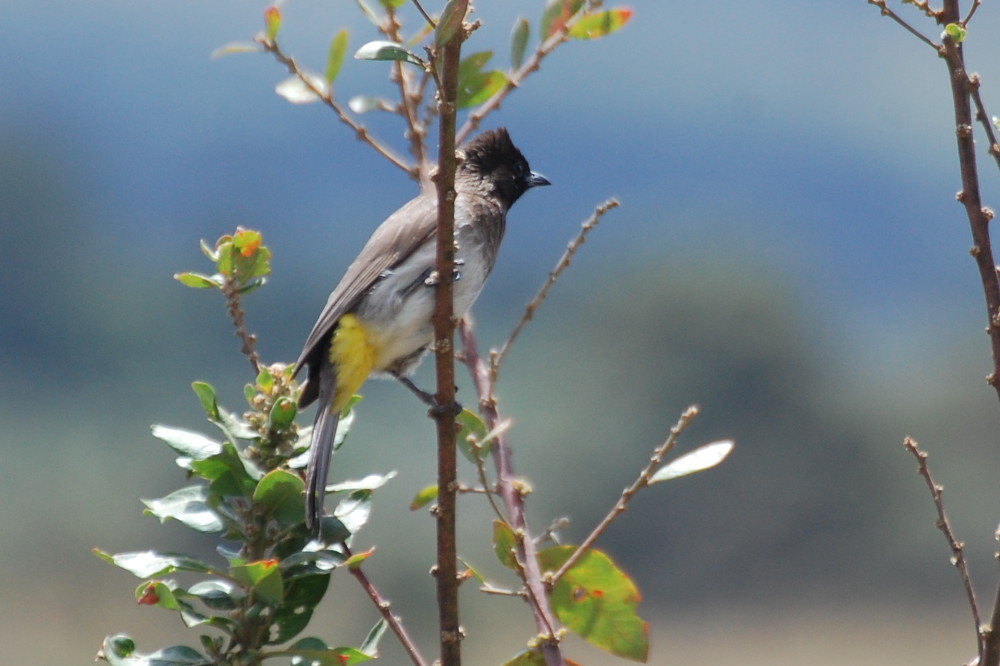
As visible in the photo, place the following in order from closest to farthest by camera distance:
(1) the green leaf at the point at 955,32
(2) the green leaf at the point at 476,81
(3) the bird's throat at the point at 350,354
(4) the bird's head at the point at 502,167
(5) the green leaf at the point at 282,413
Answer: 1. (1) the green leaf at the point at 955,32
2. (5) the green leaf at the point at 282,413
3. (2) the green leaf at the point at 476,81
4. (3) the bird's throat at the point at 350,354
5. (4) the bird's head at the point at 502,167

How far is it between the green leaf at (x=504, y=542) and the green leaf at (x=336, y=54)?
0.60m

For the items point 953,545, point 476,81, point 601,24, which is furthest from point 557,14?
point 953,545

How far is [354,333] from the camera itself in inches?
76.2

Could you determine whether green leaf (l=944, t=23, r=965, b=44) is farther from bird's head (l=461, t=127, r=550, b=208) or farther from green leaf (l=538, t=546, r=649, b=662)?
bird's head (l=461, t=127, r=550, b=208)

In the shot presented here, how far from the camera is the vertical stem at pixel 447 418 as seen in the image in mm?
924

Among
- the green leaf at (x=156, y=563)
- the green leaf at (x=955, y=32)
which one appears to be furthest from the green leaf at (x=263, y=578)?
the green leaf at (x=955, y=32)

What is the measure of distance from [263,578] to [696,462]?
0.39 m

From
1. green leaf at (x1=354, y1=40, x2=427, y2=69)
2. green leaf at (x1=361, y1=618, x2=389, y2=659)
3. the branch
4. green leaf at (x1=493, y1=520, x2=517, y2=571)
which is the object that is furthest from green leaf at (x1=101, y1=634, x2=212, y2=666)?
the branch

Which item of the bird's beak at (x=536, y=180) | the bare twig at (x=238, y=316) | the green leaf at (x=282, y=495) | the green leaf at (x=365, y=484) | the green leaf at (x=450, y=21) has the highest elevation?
the bird's beak at (x=536, y=180)

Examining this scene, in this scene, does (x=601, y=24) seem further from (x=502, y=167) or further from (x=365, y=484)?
(x=502, y=167)

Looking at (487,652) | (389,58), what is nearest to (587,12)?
(389,58)

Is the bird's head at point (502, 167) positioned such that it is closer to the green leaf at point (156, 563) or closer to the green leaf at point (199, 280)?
the green leaf at point (199, 280)

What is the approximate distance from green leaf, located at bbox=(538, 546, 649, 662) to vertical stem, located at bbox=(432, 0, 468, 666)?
0.14 m

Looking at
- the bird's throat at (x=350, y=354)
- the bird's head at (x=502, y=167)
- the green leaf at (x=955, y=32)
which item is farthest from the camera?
the bird's head at (x=502, y=167)
